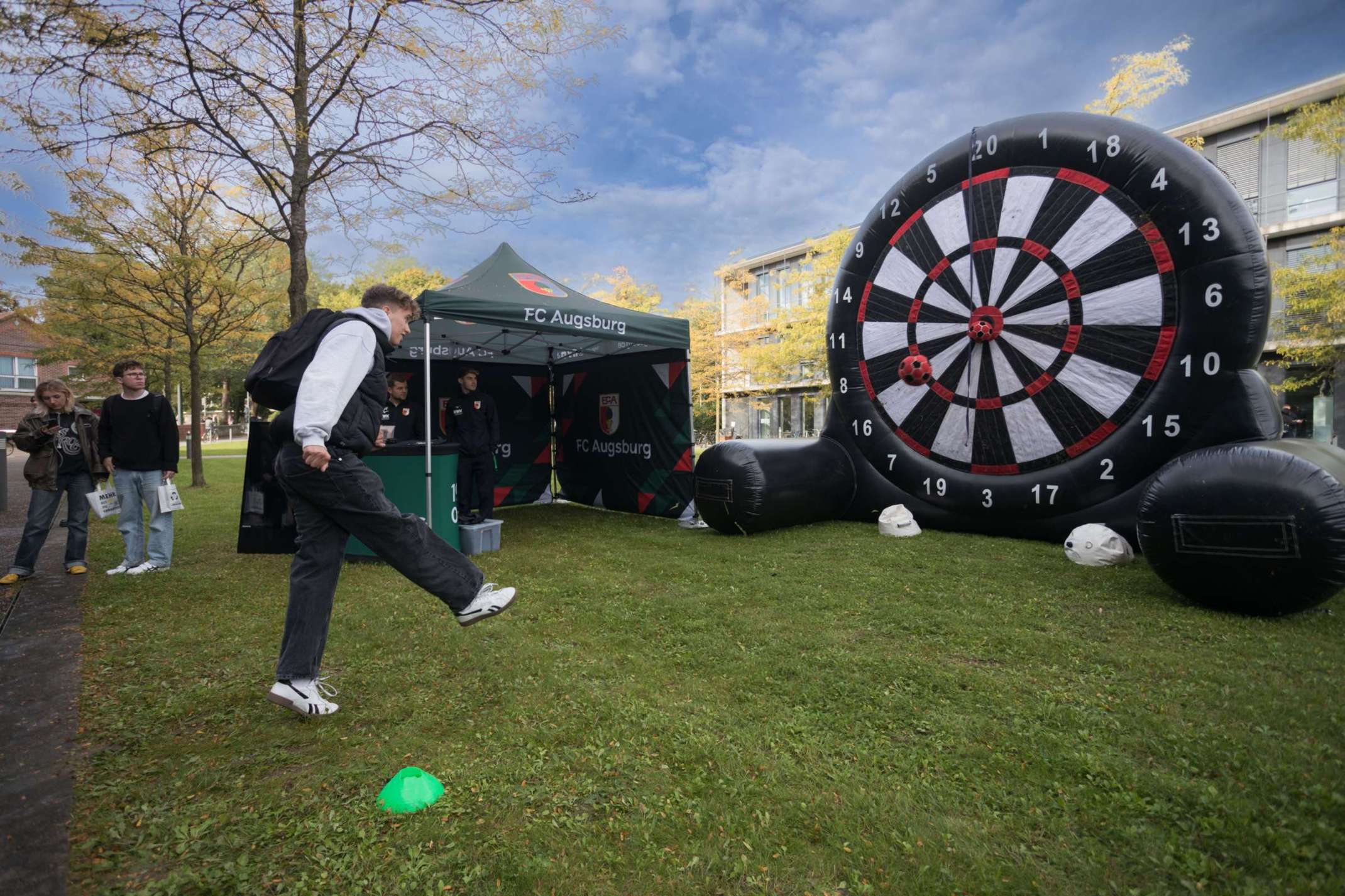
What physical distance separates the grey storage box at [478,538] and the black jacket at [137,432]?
2411 millimetres

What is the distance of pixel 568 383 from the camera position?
1024cm

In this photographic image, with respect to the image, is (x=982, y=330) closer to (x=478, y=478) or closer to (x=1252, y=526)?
(x=1252, y=526)

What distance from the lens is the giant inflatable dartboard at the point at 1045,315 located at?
15.8ft

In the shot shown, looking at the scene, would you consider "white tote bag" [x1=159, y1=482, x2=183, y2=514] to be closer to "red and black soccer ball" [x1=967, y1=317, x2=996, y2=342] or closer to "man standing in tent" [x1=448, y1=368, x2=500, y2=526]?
"man standing in tent" [x1=448, y1=368, x2=500, y2=526]

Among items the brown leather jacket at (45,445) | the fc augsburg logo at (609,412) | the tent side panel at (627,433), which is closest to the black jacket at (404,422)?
the tent side panel at (627,433)

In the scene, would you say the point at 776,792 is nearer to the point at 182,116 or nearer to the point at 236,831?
the point at 236,831

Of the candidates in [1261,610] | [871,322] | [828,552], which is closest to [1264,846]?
[1261,610]

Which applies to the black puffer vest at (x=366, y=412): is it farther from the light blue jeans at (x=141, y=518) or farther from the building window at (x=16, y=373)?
the building window at (x=16, y=373)

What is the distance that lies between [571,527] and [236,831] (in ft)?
19.5

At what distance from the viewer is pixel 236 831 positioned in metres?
1.97

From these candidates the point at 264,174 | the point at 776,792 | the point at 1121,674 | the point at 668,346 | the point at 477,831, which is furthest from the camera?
the point at 668,346

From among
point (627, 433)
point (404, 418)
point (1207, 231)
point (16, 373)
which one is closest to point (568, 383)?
point (627, 433)

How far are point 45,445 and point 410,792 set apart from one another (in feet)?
17.3

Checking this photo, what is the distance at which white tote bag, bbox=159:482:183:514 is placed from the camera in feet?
17.4
